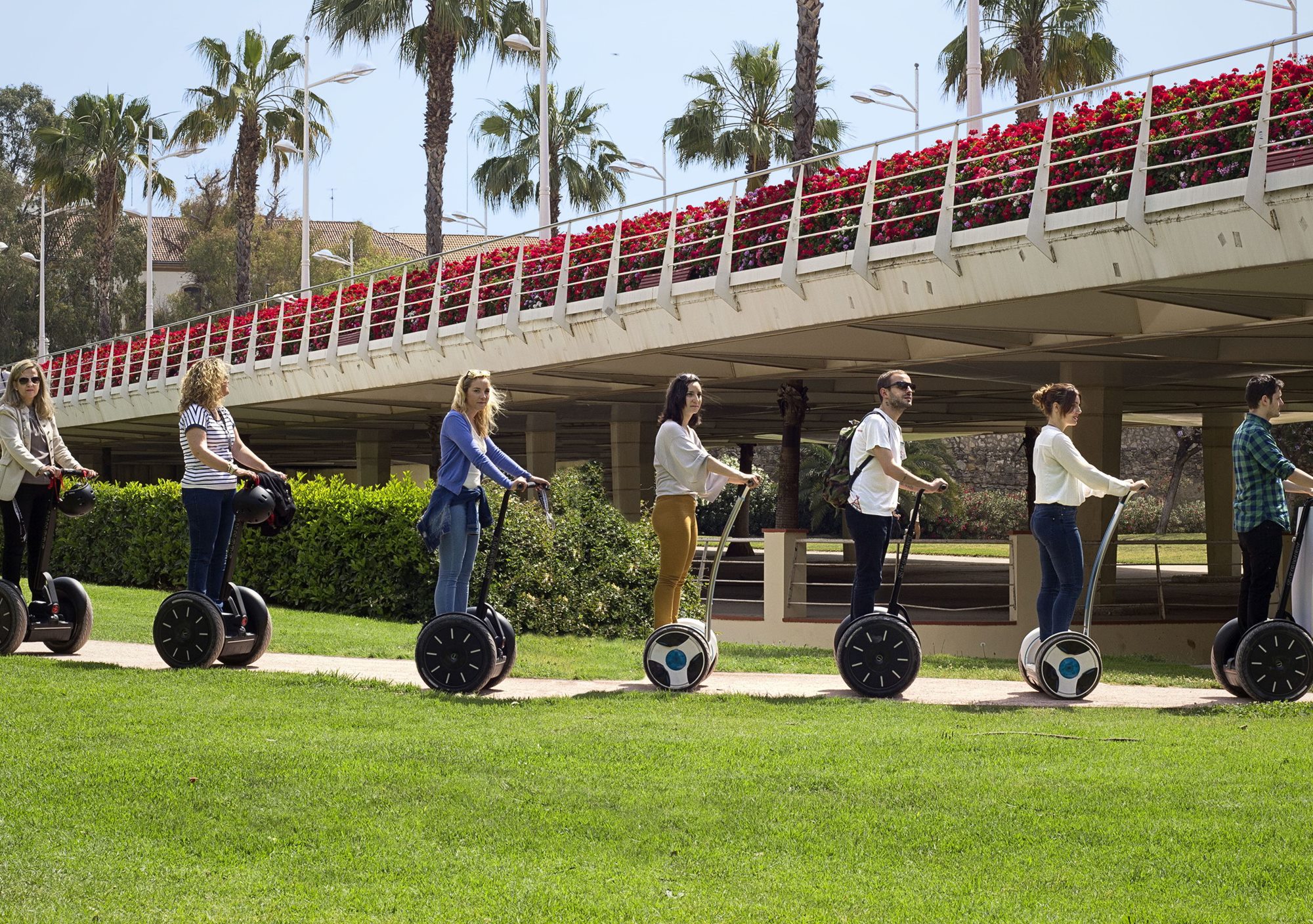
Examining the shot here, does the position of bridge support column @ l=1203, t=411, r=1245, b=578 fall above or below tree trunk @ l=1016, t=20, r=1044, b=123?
below

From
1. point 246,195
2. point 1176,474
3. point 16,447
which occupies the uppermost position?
point 246,195

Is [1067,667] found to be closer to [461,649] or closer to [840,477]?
[840,477]

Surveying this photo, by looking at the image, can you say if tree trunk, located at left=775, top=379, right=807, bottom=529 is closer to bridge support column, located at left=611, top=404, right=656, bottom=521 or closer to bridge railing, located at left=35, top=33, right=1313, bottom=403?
bridge railing, located at left=35, top=33, right=1313, bottom=403

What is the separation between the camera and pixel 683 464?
823 cm

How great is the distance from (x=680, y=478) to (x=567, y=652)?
387cm

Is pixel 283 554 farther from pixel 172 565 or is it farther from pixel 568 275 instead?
pixel 568 275

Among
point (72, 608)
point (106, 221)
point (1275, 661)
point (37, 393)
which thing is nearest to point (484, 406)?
point (37, 393)

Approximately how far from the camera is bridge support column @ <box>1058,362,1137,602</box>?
21859 millimetres

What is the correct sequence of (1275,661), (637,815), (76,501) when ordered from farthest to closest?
(76,501) → (1275,661) → (637,815)

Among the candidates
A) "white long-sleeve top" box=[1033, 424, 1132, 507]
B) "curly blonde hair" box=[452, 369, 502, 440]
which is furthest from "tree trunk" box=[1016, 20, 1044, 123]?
"curly blonde hair" box=[452, 369, 502, 440]

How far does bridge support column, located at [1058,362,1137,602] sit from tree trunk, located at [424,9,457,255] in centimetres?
1652

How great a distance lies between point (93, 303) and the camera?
234 ft

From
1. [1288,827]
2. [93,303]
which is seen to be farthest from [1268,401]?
[93,303]

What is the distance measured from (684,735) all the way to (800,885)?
221 cm
